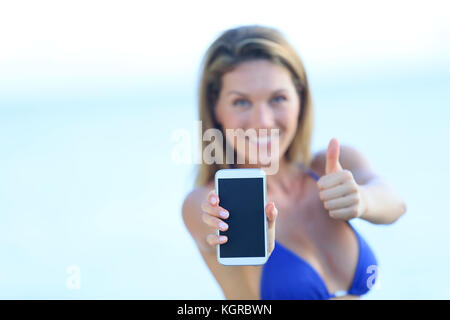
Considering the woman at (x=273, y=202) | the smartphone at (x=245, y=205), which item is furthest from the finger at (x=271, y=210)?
the woman at (x=273, y=202)

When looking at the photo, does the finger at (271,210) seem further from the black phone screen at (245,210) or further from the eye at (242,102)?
the eye at (242,102)

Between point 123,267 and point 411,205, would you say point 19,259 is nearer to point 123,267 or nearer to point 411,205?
point 123,267

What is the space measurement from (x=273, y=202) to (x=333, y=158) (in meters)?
0.13

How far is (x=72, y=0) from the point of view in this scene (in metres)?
1.03

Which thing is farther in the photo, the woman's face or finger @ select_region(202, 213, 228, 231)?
the woman's face

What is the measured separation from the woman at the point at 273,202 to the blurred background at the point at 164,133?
0.02 m

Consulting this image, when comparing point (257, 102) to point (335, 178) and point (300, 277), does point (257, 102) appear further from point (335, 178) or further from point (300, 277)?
point (300, 277)

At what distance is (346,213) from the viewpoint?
994 millimetres

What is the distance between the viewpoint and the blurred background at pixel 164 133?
3.29 ft

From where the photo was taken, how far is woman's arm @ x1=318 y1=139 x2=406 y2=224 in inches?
38.3

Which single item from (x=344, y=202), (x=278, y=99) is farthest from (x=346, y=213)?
(x=278, y=99)

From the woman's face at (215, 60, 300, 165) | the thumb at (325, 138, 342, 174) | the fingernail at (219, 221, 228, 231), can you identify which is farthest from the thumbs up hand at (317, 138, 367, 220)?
the fingernail at (219, 221, 228, 231)

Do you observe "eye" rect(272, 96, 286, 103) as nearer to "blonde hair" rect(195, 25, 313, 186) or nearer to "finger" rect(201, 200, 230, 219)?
"blonde hair" rect(195, 25, 313, 186)
